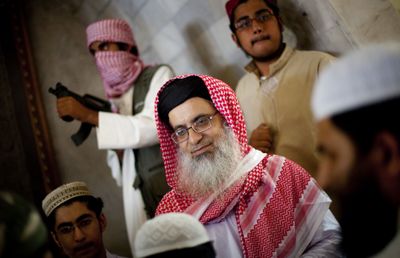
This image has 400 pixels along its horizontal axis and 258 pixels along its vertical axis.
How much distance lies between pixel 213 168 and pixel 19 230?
3.18 ft

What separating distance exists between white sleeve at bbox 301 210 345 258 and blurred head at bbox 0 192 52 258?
98cm

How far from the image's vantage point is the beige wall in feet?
9.35

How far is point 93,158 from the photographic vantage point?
3207 mm

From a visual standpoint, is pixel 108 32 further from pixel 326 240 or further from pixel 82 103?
pixel 326 240

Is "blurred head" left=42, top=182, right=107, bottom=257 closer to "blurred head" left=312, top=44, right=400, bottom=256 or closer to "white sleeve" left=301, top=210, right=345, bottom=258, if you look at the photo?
"white sleeve" left=301, top=210, right=345, bottom=258

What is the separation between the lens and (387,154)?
1.81 feet

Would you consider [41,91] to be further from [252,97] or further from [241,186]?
[241,186]

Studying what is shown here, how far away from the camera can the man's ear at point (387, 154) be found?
55 cm

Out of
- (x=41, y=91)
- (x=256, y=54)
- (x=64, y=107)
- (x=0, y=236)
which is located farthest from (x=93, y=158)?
(x=0, y=236)

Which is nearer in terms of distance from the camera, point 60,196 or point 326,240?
point 326,240

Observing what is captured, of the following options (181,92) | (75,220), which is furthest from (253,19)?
(75,220)

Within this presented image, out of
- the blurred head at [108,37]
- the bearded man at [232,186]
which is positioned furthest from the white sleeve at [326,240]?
the blurred head at [108,37]

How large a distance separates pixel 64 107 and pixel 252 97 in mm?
1067

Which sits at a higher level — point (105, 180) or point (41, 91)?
point (41, 91)
